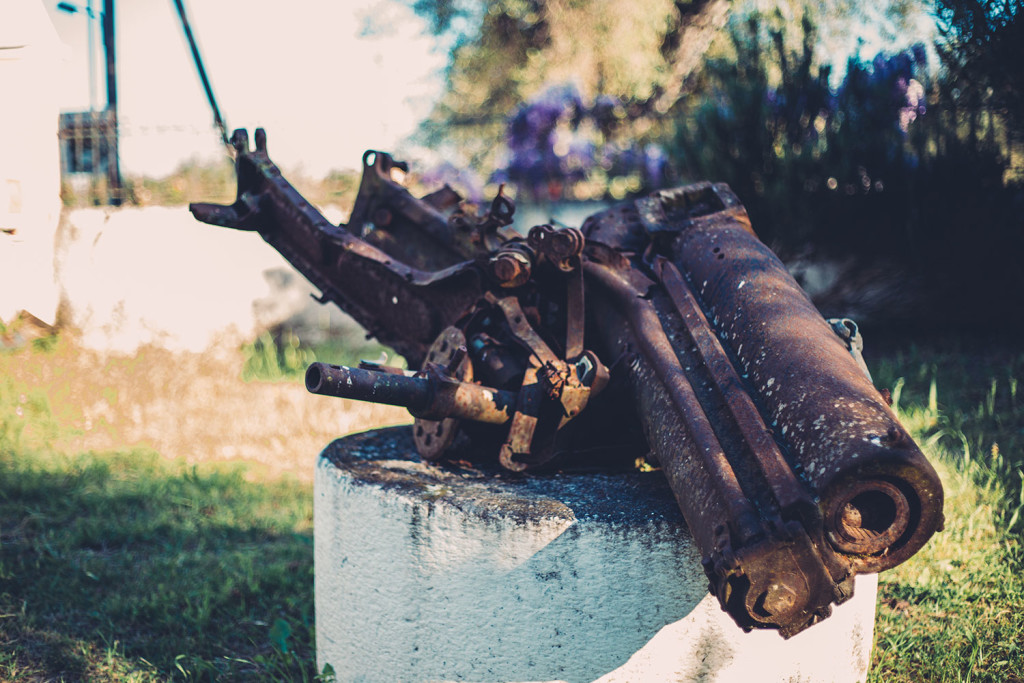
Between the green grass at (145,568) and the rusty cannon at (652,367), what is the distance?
110cm

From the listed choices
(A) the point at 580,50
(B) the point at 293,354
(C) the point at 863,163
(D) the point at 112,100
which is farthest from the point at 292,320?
(A) the point at 580,50

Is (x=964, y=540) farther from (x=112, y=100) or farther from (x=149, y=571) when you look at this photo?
(x=112, y=100)

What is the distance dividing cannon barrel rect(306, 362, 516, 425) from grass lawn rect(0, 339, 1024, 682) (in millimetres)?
1136

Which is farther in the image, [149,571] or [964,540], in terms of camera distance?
[149,571]

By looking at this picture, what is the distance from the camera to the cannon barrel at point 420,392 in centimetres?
176

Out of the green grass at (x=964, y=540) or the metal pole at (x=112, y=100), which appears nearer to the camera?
the green grass at (x=964, y=540)

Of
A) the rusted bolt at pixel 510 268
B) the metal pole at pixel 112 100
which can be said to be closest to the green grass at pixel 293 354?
the metal pole at pixel 112 100

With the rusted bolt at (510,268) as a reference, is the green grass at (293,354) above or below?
below

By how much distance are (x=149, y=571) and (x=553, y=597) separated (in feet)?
6.87

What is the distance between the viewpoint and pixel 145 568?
126 inches

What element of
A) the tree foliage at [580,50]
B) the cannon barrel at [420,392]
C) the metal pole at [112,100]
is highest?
the tree foliage at [580,50]

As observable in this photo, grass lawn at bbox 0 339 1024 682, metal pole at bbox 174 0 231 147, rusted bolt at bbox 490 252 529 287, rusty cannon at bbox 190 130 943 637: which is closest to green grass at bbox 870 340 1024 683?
grass lawn at bbox 0 339 1024 682

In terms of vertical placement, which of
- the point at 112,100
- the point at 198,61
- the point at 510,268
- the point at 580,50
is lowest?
the point at 510,268

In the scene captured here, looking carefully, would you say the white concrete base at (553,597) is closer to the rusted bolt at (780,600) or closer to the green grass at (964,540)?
the rusted bolt at (780,600)
